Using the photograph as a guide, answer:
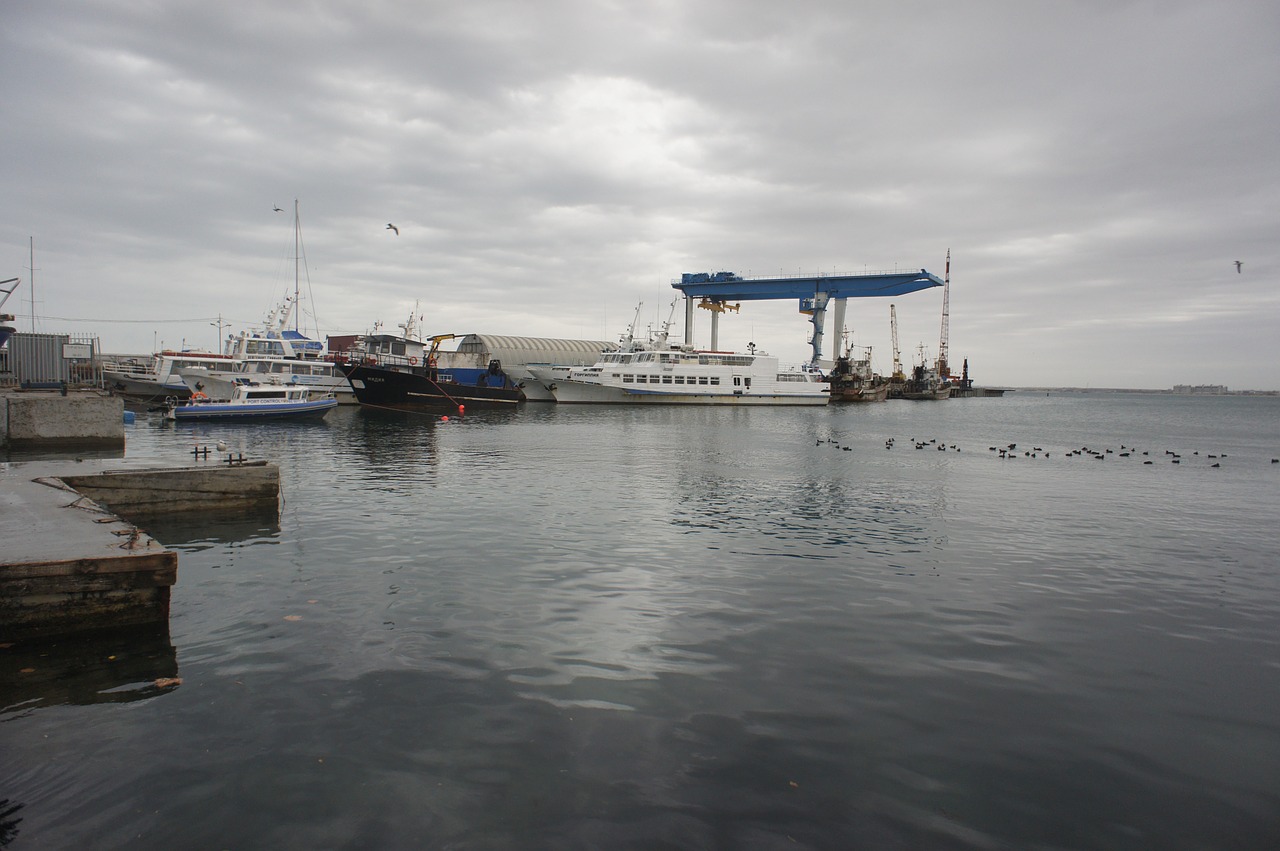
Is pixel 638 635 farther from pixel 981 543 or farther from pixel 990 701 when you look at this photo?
pixel 981 543

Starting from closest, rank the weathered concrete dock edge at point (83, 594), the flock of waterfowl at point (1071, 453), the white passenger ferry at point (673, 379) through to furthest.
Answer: the weathered concrete dock edge at point (83, 594)
the flock of waterfowl at point (1071, 453)
the white passenger ferry at point (673, 379)

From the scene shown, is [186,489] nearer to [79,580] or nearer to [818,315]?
[79,580]

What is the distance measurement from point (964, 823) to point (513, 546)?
950 cm

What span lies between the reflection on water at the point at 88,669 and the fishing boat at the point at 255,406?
37.3 m

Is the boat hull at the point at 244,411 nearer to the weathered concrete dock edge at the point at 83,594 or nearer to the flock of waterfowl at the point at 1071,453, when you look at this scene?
the flock of waterfowl at the point at 1071,453

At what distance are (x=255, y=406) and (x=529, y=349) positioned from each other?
5669 centimetres

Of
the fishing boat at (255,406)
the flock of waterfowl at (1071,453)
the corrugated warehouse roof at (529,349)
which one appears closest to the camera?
the flock of waterfowl at (1071,453)

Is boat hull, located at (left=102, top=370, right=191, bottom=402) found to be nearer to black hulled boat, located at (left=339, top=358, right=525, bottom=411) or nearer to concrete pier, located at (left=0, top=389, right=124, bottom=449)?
black hulled boat, located at (left=339, top=358, right=525, bottom=411)

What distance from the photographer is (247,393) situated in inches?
1661

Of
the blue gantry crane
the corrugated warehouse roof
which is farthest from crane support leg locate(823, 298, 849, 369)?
the corrugated warehouse roof

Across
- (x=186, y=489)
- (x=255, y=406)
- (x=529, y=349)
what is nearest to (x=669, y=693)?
(x=186, y=489)

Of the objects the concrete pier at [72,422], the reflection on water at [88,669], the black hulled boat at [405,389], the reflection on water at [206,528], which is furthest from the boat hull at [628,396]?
the reflection on water at [88,669]

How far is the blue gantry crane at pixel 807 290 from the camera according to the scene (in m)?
80.5

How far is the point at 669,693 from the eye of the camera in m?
7.15
